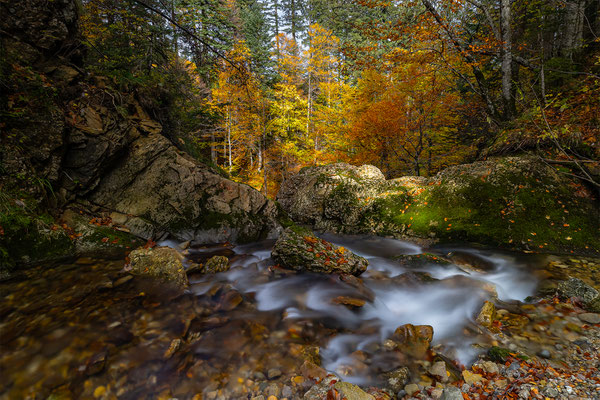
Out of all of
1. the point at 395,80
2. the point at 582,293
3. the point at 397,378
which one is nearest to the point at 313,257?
the point at 397,378

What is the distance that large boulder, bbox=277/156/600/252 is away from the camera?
552 cm

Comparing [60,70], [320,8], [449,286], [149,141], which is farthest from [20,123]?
[320,8]

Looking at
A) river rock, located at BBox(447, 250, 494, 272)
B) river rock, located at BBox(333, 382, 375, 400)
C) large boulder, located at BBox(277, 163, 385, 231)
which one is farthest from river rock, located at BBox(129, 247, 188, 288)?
river rock, located at BBox(447, 250, 494, 272)

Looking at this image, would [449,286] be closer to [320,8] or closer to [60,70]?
[60,70]

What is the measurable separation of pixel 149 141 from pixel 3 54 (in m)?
2.95

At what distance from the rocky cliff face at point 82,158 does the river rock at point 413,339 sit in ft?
17.1

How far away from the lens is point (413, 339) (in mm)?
3301

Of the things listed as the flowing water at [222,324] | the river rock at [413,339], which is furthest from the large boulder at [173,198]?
the river rock at [413,339]

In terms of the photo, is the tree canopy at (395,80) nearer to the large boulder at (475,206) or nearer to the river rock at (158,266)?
the large boulder at (475,206)

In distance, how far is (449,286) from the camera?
4.68 meters

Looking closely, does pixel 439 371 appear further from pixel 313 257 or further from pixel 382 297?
pixel 313 257

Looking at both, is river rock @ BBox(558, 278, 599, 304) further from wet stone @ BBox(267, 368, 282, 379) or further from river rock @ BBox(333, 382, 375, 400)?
wet stone @ BBox(267, 368, 282, 379)

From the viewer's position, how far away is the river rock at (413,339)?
10.2ft

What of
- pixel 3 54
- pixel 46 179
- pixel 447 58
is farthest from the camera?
pixel 447 58
